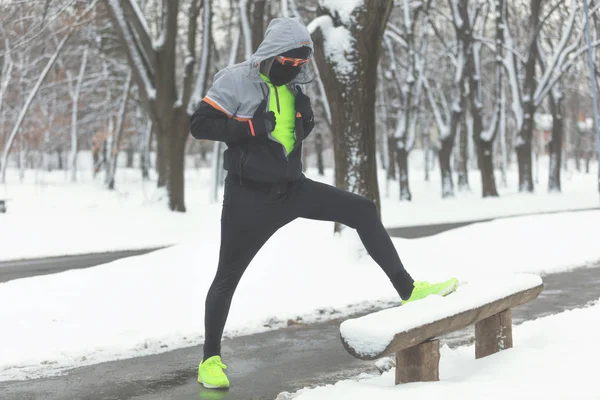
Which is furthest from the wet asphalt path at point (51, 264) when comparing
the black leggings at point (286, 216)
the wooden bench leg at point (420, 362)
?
the wooden bench leg at point (420, 362)

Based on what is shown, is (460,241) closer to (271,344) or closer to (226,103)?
(271,344)

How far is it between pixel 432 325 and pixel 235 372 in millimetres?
1800

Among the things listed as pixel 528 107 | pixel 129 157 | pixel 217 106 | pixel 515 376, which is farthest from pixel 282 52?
pixel 129 157

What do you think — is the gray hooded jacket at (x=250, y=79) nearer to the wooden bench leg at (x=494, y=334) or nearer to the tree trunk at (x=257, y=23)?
the wooden bench leg at (x=494, y=334)

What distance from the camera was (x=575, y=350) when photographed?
14.1 ft

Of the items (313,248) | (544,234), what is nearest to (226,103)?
(313,248)

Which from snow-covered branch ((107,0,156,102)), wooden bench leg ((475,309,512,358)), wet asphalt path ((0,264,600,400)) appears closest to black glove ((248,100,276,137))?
wet asphalt path ((0,264,600,400))

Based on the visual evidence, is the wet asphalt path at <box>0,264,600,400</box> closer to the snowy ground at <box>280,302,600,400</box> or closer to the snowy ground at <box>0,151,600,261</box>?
the snowy ground at <box>280,302,600,400</box>

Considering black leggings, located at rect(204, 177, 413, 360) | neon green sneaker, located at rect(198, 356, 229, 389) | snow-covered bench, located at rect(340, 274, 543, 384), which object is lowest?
neon green sneaker, located at rect(198, 356, 229, 389)

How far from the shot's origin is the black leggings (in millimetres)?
4223

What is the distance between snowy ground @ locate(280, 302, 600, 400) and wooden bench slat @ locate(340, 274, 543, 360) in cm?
27

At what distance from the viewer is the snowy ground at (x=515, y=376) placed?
361 cm

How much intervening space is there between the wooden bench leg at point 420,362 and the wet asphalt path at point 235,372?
2.84 ft

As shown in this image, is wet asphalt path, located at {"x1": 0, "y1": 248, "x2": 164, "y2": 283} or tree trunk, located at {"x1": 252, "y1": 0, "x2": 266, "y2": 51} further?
tree trunk, located at {"x1": 252, "y1": 0, "x2": 266, "y2": 51}
